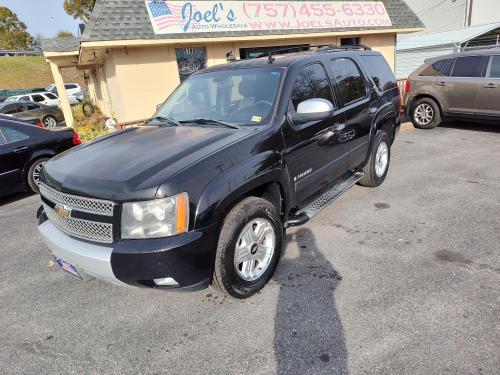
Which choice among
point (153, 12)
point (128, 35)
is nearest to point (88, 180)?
point (128, 35)

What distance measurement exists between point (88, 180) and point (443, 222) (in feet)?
12.6

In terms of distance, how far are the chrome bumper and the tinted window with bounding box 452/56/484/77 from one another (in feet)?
29.7

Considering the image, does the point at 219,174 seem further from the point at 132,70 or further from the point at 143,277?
the point at 132,70

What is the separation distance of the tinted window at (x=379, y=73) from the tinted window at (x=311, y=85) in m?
1.31

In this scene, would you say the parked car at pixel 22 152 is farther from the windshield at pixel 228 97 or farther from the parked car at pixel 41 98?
the parked car at pixel 41 98

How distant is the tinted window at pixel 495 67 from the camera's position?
8188mm

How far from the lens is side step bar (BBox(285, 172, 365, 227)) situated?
12.0ft

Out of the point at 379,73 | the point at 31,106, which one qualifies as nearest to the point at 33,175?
the point at 379,73

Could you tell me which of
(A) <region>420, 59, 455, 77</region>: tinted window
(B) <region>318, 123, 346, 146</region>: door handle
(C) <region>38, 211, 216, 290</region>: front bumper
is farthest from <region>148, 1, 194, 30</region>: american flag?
(C) <region>38, 211, 216, 290</region>: front bumper

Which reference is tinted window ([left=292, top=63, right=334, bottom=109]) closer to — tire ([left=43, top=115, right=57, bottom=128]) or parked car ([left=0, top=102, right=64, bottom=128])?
parked car ([left=0, top=102, right=64, bottom=128])

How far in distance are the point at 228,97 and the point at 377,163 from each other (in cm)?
278

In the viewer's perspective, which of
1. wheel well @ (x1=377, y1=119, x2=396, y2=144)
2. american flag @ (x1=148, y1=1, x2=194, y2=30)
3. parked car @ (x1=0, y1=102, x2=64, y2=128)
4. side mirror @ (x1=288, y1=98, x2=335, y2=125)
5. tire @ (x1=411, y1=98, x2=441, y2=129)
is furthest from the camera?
parked car @ (x1=0, y1=102, x2=64, y2=128)

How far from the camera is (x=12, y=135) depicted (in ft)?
21.6

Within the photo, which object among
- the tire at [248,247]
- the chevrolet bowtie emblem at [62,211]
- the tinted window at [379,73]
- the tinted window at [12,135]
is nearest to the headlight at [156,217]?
the tire at [248,247]
